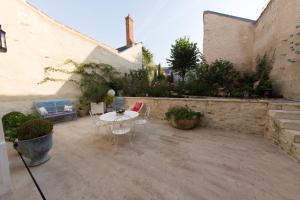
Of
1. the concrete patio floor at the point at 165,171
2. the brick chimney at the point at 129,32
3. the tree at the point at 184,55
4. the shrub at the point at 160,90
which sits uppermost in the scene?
the brick chimney at the point at 129,32

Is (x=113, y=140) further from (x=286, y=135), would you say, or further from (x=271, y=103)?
(x=271, y=103)

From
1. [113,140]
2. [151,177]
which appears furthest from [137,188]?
[113,140]

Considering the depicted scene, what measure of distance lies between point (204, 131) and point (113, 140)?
253 centimetres

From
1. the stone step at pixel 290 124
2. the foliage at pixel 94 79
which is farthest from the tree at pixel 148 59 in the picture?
the stone step at pixel 290 124

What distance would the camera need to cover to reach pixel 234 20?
7035 mm

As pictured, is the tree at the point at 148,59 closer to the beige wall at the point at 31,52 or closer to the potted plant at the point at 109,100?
the beige wall at the point at 31,52

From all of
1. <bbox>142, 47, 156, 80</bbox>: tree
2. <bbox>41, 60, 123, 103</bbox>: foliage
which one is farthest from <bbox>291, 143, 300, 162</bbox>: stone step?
<bbox>142, 47, 156, 80</bbox>: tree

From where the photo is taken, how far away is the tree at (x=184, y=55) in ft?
27.8

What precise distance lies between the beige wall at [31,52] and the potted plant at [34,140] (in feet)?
10.4

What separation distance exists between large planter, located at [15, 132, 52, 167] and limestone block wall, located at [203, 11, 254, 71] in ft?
26.1

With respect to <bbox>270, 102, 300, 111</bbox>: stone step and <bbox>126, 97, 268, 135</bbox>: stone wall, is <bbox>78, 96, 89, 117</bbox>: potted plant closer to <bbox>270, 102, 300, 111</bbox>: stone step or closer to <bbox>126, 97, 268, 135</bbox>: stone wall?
<bbox>126, 97, 268, 135</bbox>: stone wall

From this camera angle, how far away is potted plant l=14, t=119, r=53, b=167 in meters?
2.36

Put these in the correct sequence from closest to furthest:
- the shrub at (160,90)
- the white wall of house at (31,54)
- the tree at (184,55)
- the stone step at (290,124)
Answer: the stone step at (290,124) → the white wall of house at (31,54) → the shrub at (160,90) → the tree at (184,55)

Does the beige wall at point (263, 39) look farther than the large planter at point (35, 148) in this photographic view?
Yes
